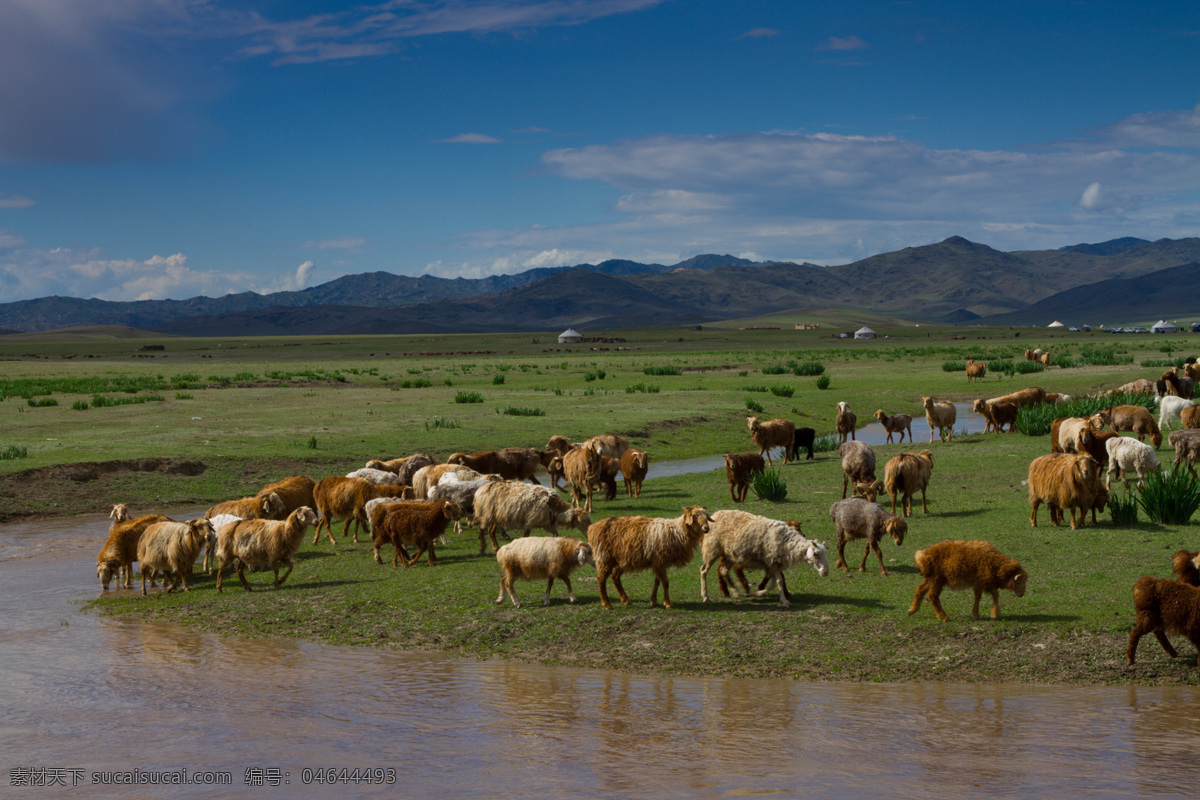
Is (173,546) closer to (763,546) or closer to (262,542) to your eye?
(262,542)

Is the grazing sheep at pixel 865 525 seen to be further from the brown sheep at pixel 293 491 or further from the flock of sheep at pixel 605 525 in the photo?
the brown sheep at pixel 293 491

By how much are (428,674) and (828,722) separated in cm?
427

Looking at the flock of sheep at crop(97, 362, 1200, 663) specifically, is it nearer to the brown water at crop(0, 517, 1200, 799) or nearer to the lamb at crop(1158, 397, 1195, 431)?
the brown water at crop(0, 517, 1200, 799)

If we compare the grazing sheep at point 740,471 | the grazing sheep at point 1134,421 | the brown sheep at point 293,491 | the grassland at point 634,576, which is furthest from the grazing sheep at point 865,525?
the grazing sheep at point 1134,421

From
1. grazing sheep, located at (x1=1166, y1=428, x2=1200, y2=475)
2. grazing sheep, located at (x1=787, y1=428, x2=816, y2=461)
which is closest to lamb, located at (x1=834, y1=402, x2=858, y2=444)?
grazing sheep, located at (x1=787, y1=428, x2=816, y2=461)

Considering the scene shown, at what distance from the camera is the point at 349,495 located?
55.0 feet

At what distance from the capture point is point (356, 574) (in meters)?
14.4

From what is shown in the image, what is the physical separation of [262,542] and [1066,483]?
482 inches

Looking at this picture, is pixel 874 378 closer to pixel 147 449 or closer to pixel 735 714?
pixel 147 449

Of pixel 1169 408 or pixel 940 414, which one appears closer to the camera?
pixel 1169 408

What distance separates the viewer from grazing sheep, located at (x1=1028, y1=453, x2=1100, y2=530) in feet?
47.2

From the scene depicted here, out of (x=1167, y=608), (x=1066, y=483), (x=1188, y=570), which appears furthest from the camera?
(x=1066, y=483)

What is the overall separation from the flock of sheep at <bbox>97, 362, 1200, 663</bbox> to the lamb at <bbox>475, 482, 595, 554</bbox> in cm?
2

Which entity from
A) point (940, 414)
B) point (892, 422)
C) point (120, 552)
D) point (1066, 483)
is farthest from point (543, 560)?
point (940, 414)
